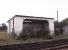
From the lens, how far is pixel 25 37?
26.1 meters

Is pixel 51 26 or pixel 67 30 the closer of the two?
pixel 51 26

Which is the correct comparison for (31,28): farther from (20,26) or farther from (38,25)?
(20,26)

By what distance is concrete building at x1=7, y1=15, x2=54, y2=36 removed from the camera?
2738 centimetres

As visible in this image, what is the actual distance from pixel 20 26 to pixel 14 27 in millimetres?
1105

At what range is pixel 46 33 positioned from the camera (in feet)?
99.6

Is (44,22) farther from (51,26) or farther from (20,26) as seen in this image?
(20,26)

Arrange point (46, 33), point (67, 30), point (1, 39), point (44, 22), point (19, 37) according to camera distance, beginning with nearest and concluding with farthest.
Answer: point (1, 39), point (19, 37), point (46, 33), point (44, 22), point (67, 30)

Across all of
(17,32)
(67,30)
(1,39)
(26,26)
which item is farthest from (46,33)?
(67,30)

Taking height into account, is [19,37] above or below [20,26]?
below

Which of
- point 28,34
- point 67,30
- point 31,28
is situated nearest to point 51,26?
point 31,28

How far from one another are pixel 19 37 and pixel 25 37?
1066 millimetres

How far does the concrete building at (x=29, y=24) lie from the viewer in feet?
89.8

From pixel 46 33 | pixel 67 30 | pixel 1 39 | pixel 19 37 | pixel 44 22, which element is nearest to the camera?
pixel 1 39

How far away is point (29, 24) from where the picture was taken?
31391 mm
